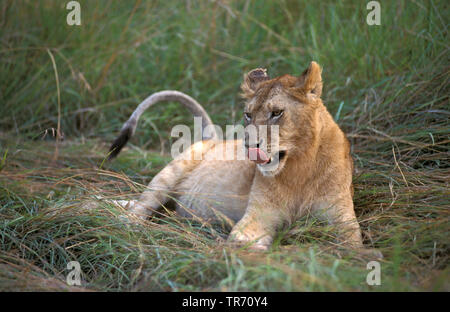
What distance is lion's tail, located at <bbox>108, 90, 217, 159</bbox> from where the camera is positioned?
508 centimetres

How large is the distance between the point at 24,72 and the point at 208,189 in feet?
11.4

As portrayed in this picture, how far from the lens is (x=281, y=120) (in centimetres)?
376

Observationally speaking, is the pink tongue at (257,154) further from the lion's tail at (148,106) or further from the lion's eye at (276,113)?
the lion's tail at (148,106)

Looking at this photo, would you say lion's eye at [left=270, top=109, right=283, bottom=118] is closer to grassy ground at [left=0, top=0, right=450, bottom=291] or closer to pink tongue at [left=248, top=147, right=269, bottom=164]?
pink tongue at [left=248, top=147, right=269, bottom=164]

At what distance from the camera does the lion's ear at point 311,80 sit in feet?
12.5

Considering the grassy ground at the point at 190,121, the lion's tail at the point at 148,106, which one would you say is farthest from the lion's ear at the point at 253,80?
the lion's tail at the point at 148,106

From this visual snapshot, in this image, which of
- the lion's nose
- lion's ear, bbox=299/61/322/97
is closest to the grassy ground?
the lion's nose

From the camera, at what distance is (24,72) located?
686cm

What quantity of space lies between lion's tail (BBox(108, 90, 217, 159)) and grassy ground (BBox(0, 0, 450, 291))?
33cm

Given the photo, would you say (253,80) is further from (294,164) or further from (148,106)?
(148,106)

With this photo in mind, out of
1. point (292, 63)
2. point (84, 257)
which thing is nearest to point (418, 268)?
point (84, 257)

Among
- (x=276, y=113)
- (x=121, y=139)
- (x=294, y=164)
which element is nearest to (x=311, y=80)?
(x=276, y=113)

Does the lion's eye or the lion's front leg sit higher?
the lion's eye
